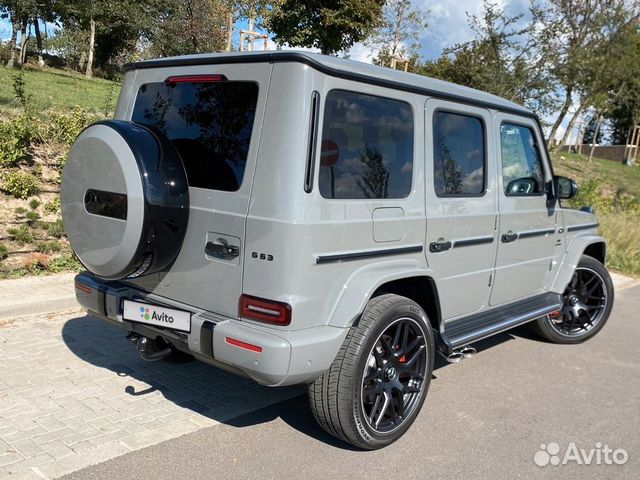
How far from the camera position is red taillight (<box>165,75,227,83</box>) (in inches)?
125

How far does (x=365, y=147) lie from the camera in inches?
127

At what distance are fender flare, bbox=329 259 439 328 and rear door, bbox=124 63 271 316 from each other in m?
0.53

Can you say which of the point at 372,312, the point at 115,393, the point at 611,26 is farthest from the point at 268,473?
the point at 611,26

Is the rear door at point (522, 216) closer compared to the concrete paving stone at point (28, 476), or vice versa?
the concrete paving stone at point (28, 476)

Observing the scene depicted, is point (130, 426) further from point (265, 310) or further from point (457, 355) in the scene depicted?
point (457, 355)

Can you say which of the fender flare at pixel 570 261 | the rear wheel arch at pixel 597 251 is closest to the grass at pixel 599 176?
the rear wheel arch at pixel 597 251

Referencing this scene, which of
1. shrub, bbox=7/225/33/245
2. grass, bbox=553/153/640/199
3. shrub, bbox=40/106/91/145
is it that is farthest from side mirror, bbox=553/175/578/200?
grass, bbox=553/153/640/199

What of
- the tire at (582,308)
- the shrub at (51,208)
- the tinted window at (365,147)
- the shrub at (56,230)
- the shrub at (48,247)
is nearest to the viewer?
the tinted window at (365,147)

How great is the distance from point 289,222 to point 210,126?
Answer: 80cm

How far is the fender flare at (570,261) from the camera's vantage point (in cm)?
503

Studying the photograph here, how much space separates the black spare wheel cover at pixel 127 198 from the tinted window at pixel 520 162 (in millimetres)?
2455

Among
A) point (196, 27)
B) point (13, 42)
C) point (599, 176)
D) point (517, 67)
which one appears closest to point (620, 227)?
point (517, 67)

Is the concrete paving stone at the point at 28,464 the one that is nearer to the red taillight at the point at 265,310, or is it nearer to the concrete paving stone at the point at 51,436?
the concrete paving stone at the point at 51,436

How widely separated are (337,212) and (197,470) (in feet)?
4.97
